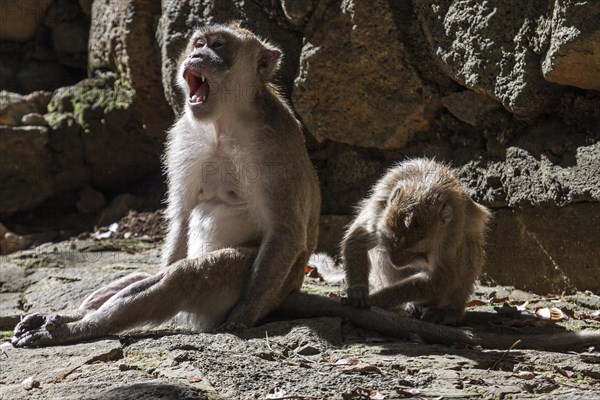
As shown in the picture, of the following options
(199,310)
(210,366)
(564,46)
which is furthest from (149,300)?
(564,46)

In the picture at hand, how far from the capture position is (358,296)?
17.3 ft

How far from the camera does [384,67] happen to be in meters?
7.30

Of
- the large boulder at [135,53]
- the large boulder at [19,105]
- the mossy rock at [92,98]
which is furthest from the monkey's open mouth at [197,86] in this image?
the large boulder at [19,105]

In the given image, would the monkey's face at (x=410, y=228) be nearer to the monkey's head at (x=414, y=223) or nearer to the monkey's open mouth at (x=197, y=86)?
the monkey's head at (x=414, y=223)

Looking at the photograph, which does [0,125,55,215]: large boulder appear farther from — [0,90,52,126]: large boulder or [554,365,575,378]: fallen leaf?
[554,365,575,378]: fallen leaf

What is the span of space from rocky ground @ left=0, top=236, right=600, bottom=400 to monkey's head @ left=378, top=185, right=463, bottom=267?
0.57 meters

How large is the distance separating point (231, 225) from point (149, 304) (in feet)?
2.66

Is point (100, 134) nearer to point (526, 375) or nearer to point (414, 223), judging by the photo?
point (414, 223)

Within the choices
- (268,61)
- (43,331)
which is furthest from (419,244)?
(43,331)

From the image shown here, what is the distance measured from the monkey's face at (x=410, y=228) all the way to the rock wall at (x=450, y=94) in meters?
1.39

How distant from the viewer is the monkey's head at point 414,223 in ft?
17.1

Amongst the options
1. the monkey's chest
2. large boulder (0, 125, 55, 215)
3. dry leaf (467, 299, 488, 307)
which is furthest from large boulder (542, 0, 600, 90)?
large boulder (0, 125, 55, 215)

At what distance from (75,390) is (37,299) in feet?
9.38

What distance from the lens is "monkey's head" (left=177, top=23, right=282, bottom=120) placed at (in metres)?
5.33
